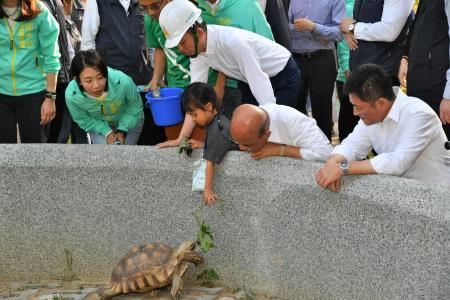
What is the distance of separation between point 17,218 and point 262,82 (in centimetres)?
178

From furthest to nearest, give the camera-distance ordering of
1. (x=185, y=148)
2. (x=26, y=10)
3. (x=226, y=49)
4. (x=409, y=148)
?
(x=26, y=10) < (x=226, y=49) < (x=185, y=148) < (x=409, y=148)

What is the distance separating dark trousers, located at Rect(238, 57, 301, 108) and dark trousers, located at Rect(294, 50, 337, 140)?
92 cm

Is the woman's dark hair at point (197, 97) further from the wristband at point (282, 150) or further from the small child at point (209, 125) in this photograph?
the wristband at point (282, 150)

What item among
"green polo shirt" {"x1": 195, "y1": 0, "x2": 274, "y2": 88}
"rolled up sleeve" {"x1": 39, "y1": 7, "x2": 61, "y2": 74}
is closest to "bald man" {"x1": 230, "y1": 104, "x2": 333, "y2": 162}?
"green polo shirt" {"x1": 195, "y1": 0, "x2": 274, "y2": 88}

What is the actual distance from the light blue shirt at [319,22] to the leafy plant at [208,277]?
2.24 m

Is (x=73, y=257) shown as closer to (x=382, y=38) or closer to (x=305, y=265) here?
(x=305, y=265)

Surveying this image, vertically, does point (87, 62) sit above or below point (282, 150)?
above

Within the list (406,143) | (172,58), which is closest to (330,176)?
(406,143)

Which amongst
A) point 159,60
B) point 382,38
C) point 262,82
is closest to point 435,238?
point 262,82

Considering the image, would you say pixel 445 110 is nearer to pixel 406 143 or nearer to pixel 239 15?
pixel 406 143

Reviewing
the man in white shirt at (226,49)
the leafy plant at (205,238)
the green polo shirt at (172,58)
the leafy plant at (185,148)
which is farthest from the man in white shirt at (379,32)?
the leafy plant at (205,238)

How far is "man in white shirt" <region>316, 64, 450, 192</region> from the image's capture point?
12.2 feet

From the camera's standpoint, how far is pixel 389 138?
155 inches

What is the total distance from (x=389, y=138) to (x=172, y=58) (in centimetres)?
187
